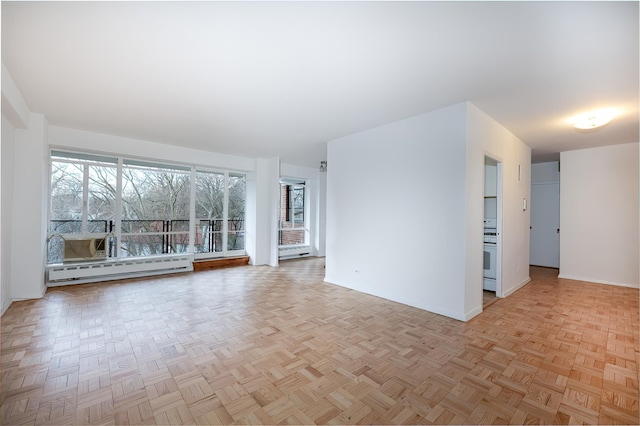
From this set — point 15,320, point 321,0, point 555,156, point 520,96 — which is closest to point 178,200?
point 15,320

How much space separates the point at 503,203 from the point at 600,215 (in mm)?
2781

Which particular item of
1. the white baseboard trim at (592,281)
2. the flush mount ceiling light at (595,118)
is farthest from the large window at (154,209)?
the white baseboard trim at (592,281)

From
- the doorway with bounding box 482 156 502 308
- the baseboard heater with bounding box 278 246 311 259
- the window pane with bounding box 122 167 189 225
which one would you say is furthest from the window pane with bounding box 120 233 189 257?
the doorway with bounding box 482 156 502 308

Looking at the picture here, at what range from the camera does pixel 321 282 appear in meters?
4.97

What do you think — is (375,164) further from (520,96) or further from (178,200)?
(178,200)

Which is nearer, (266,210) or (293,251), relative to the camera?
(266,210)

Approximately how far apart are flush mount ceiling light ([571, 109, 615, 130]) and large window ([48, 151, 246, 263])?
20.7 ft

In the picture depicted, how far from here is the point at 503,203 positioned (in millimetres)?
4082

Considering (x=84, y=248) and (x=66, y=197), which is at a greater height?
(x=66, y=197)

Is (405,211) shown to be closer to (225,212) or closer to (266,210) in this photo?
(266,210)

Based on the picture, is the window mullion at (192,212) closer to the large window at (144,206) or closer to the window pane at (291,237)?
the large window at (144,206)

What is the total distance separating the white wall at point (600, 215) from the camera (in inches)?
192

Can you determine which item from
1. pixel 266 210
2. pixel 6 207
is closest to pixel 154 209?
pixel 6 207

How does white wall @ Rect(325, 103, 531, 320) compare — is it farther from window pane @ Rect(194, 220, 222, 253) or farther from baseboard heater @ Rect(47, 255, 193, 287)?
baseboard heater @ Rect(47, 255, 193, 287)
